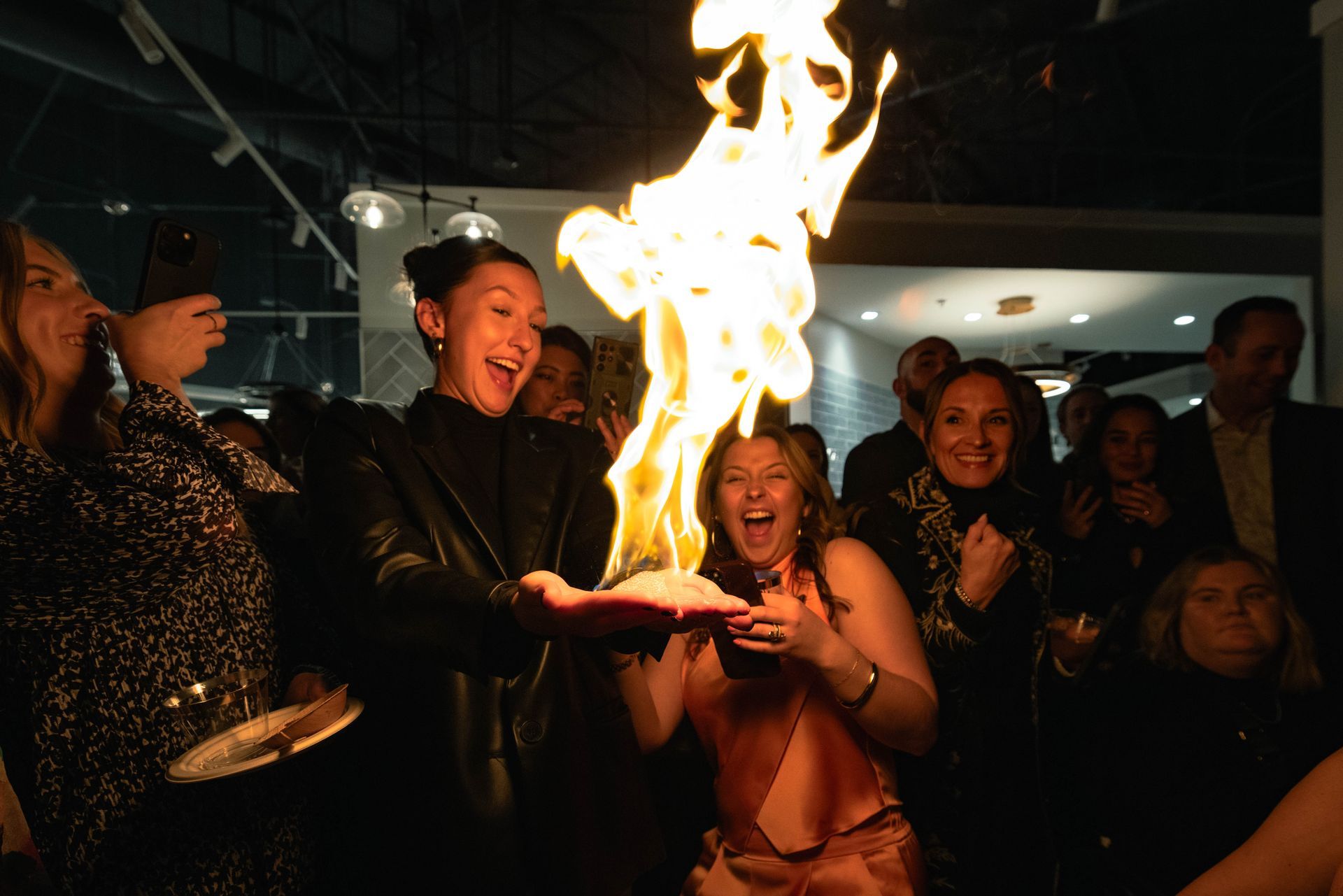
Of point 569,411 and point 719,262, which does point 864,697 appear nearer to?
point 719,262

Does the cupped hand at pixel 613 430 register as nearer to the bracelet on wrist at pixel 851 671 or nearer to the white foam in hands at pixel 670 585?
the bracelet on wrist at pixel 851 671

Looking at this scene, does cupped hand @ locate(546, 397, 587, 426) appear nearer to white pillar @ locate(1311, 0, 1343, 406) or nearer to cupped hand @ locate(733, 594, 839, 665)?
cupped hand @ locate(733, 594, 839, 665)

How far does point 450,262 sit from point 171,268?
65 centimetres

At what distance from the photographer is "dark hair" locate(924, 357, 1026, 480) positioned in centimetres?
252

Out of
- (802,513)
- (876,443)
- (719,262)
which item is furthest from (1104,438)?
(719,262)

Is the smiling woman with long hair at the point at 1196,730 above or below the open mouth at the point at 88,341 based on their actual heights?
below

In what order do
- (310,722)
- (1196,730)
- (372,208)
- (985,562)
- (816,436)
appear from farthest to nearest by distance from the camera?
(372,208), (816,436), (1196,730), (985,562), (310,722)

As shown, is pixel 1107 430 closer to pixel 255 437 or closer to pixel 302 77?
pixel 255 437

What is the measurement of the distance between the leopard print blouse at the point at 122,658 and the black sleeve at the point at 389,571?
0.29 m

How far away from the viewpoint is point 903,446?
3383mm

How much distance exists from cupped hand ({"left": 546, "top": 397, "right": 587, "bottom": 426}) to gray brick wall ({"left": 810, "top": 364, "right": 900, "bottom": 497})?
5.04m

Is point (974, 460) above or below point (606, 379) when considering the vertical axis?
below

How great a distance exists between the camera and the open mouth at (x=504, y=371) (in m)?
1.65

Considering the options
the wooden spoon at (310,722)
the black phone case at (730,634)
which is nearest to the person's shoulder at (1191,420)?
the black phone case at (730,634)
